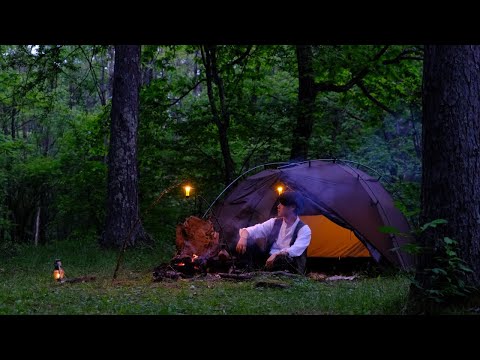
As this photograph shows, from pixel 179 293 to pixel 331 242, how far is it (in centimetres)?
438

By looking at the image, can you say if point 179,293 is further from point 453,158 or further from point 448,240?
point 453,158

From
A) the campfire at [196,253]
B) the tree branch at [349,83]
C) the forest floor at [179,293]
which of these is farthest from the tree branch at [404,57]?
the campfire at [196,253]

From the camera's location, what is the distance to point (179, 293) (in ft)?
20.8

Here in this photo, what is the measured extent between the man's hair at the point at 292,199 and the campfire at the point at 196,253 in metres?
1.16

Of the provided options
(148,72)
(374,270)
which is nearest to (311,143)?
(374,270)

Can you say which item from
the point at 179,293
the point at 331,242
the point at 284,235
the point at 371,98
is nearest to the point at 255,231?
→ the point at 284,235

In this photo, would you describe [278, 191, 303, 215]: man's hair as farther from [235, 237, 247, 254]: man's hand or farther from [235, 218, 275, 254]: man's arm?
[235, 237, 247, 254]: man's hand

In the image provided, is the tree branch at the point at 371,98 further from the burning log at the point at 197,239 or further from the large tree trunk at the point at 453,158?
the large tree trunk at the point at 453,158

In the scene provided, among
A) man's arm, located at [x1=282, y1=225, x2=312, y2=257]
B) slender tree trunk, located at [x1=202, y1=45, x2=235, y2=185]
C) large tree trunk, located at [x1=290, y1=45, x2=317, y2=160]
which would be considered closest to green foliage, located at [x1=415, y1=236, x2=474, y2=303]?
man's arm, located at [x1=282, y1=225, x2=312, y2=257]

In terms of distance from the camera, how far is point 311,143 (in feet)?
47.5

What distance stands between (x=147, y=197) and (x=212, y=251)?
7225 mm

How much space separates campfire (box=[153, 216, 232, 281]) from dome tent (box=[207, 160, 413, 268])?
627 mm

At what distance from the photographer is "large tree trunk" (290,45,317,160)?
13.5 metres
